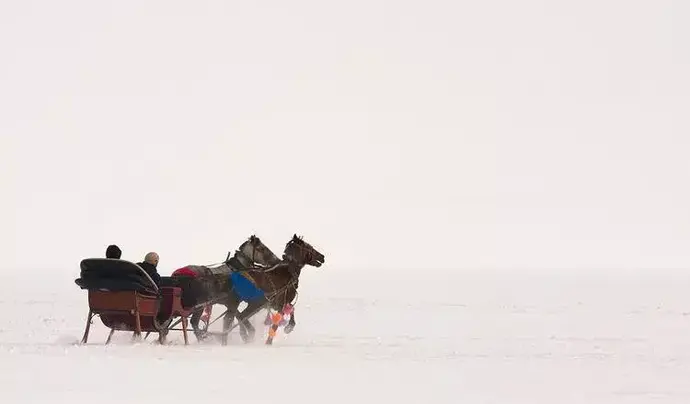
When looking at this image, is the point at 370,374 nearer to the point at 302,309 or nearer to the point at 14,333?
the point at 14,333

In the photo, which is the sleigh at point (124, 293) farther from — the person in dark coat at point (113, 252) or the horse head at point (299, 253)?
the horse head at point (299, 253)

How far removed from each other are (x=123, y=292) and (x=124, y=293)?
2cm

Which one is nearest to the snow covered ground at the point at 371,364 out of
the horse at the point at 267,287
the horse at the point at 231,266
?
the horse at the point at 267,287

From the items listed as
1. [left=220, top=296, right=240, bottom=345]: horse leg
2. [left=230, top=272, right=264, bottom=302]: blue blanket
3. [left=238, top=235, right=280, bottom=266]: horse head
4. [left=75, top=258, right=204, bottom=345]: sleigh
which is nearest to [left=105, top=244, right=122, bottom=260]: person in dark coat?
[left=75, top=258, right=204, bottom=345]: sleigh

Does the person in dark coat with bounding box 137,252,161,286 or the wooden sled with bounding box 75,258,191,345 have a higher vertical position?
the person in dark coat with bounding box 137,252,161,286

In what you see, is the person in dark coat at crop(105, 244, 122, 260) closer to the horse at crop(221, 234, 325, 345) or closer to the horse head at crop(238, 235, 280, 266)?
the horse at crop(221, 234, 325, 345)

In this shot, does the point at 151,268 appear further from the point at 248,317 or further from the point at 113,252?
the point at 248,317

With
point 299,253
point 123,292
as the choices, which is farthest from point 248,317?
point 123,292

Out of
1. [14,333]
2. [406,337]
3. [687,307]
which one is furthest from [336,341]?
[687,307]

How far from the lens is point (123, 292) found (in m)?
16.2

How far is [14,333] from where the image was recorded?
2030 cm

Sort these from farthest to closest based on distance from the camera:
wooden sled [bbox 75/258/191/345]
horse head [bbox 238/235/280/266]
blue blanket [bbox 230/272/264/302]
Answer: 1. horse head [bbox 238/235/280/266]
2. blue blanket [bbox 230/272/264/302]
3. wooden sled [bbox 75/258/191/345]

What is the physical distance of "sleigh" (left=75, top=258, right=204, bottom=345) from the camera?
16.1 meters

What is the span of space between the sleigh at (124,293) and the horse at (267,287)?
120 centimetres
